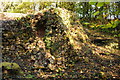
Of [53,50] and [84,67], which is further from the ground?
[53,50]

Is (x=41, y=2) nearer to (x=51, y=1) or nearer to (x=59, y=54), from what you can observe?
A: (x=51, y=1)

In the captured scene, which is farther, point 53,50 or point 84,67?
point 53,50

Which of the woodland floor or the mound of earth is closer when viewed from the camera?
the woodland floor

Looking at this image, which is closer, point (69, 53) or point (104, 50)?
point (69, 53)

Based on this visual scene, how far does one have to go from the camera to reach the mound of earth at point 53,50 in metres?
5.55

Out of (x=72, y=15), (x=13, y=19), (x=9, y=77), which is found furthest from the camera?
(x=72, y=15)

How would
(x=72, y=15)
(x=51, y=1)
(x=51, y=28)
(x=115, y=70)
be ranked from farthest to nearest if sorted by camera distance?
1. (x=51, y=1)
2. (x=72, y=15)
3. (x=51, y=28)
4. (x=115, y=70)

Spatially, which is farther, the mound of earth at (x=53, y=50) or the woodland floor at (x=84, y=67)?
the mound of earth at (x=53, y=50)

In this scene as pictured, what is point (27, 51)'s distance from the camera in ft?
20.8

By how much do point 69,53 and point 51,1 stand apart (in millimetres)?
5899

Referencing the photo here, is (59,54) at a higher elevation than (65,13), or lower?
lower

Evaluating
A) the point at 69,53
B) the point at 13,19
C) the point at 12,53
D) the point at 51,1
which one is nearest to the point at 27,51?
the point at 12,53

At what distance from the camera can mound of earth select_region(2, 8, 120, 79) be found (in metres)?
5.55

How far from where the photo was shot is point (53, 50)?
6.50 meters
